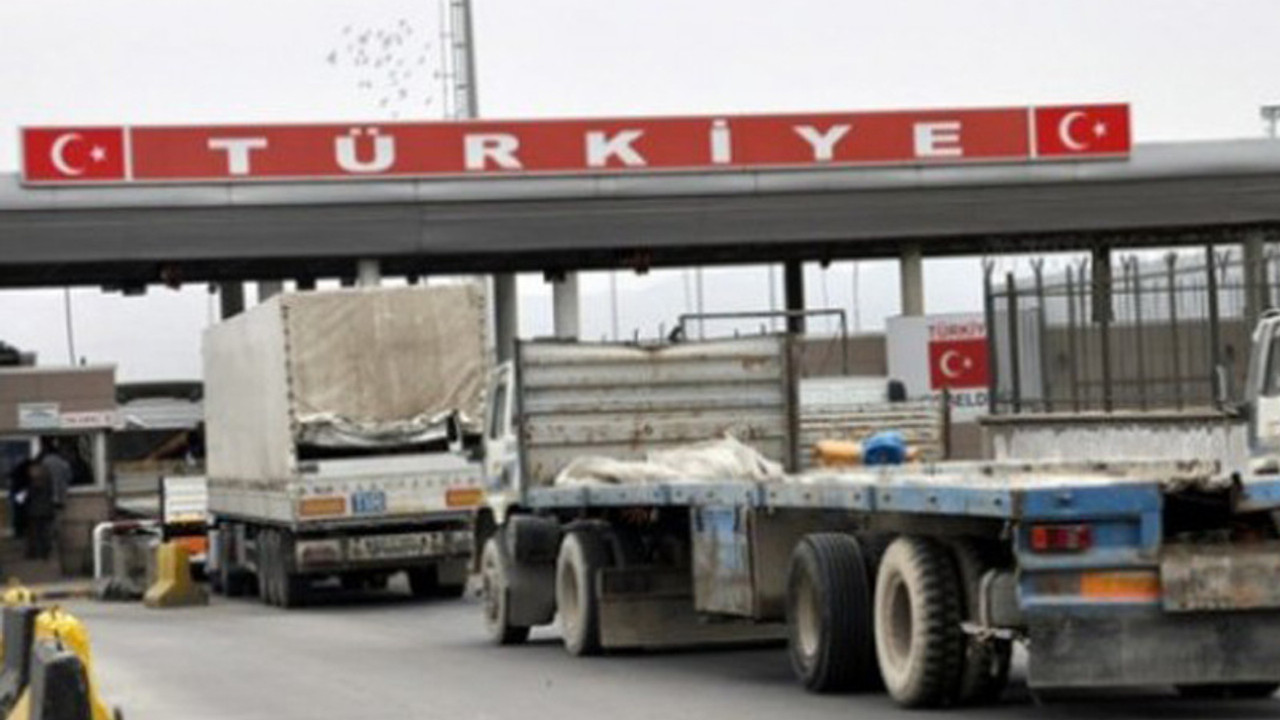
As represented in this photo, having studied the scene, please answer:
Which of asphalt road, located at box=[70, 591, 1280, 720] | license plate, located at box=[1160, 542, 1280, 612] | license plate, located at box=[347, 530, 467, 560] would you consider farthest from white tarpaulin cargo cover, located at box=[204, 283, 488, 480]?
license plate, located at box=[1160, 542, 1280, 612]

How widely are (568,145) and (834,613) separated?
25915mm

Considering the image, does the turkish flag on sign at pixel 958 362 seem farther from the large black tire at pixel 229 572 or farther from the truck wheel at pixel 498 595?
the truck wheel at pixel 498 595

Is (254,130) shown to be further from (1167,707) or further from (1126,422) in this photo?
(1167,707)

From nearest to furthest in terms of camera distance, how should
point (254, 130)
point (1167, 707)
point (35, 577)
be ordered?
point (1167, 707)
point (254, 130)
point (35, 577)

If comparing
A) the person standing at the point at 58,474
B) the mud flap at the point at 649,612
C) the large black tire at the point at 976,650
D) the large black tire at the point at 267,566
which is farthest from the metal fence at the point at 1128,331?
the person standing at the point at 58,474

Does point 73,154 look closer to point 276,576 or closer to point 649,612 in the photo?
point 276,576

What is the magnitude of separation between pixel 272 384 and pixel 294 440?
1010 millimetres

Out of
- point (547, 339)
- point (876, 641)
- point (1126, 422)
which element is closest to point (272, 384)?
point (547, 339)

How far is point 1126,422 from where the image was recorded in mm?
25109

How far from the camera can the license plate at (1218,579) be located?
13.6 m

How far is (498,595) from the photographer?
2353 centimetres

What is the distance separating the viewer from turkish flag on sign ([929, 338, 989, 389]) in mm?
37375

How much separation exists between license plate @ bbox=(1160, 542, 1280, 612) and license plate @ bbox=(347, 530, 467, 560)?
18.4 meters

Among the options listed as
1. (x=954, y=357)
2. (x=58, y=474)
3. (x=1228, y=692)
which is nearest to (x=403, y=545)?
(x=954, y=357)
